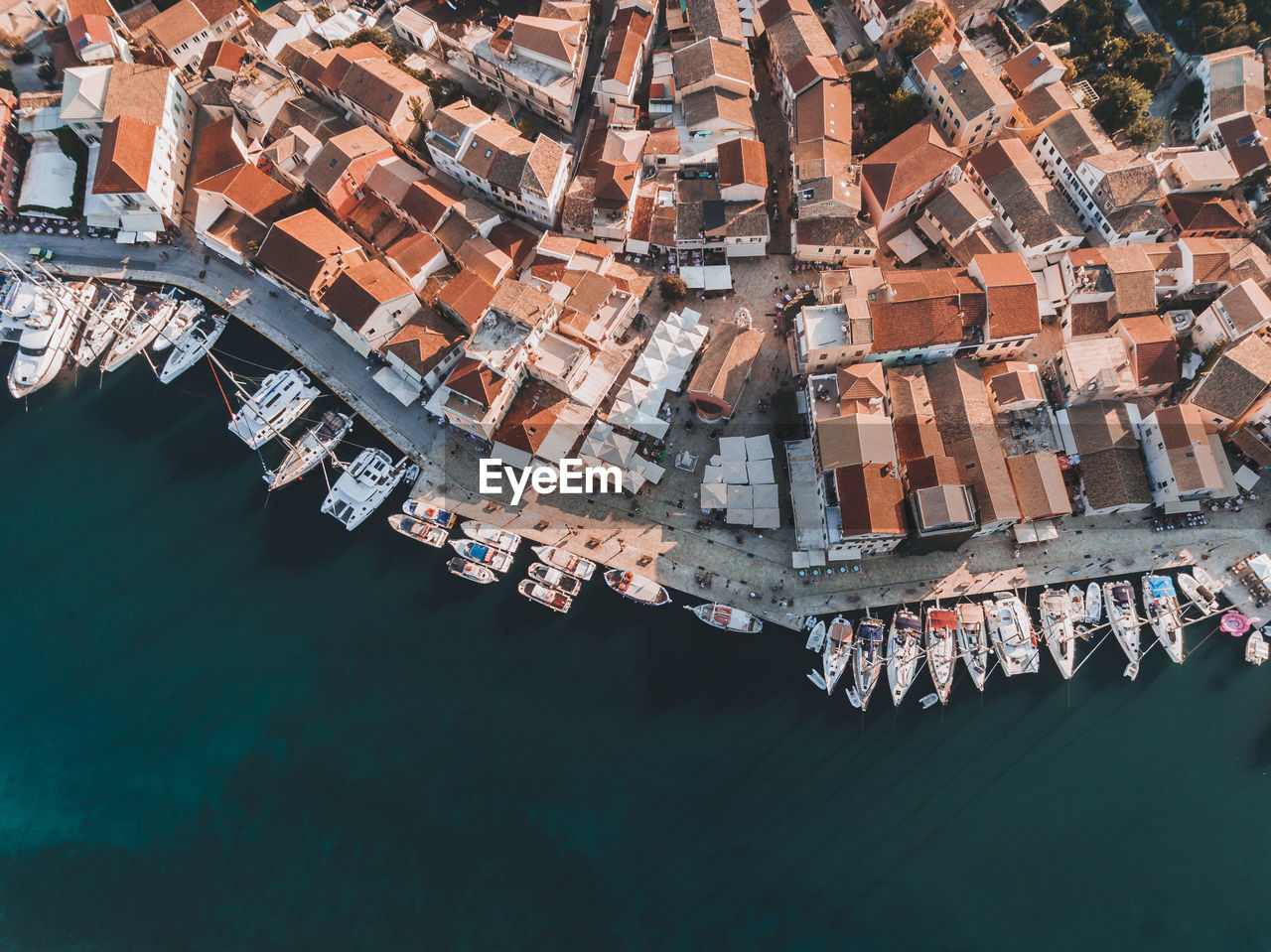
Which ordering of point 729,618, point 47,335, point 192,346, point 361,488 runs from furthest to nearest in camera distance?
1. point 192,346
2. point 47,335
3. point 361,488
4. point 729,618

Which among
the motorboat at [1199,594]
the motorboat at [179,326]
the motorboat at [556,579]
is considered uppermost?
the motorboat at [179,326]

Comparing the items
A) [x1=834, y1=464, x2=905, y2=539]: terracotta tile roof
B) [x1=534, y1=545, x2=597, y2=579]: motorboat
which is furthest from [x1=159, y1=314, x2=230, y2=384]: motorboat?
[x1=834, y1=464, x2=905, y2=539]: terracotta tile roof

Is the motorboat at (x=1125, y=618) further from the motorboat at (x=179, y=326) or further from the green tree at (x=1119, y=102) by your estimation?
the motorboat at (x=179, y=326)

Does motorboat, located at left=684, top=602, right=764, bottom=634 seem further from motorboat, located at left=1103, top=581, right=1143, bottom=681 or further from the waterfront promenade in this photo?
motorboat, located at left=1103, top=581, right=1143, bottom=681

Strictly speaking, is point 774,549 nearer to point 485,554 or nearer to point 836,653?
point 836,653

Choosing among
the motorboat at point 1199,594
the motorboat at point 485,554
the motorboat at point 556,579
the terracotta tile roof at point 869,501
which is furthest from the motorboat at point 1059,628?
the motorboat at point 485,554

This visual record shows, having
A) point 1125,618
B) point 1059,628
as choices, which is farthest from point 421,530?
point 1125,618

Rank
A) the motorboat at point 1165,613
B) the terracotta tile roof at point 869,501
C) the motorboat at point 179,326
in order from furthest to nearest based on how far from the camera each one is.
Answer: the motorboat at point 179,326
the motorboat at point 1165,613
the terracotta tile roof at point 869,501
